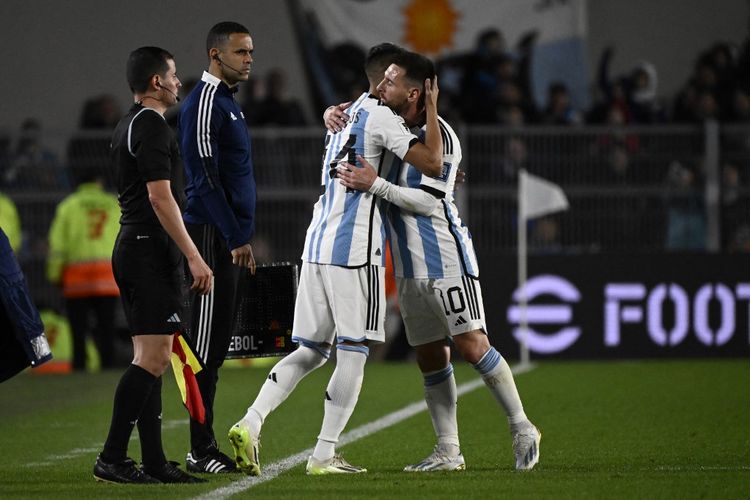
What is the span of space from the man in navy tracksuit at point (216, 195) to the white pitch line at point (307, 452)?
11.2 inches

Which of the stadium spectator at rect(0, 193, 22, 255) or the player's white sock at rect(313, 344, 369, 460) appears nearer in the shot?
the player's white sock at rect(313, 344, 369, 460)

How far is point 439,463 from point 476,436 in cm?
153

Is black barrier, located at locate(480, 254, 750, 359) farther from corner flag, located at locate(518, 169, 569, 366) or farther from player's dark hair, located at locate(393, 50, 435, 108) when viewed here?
player's dark hair, located at locate(393, 50, 435, 108)

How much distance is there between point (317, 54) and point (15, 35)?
168 inches

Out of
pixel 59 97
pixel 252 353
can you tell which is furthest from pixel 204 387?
pixel 59 97

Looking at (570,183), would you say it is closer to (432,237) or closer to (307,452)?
(307,452)

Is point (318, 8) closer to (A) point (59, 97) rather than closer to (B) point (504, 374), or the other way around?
(A) point (59, 97)

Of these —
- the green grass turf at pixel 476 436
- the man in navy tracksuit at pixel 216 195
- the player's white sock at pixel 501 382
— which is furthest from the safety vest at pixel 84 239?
the player's white sock at pixel 501 382

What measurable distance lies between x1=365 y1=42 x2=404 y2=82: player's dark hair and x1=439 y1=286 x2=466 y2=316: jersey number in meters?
1.02

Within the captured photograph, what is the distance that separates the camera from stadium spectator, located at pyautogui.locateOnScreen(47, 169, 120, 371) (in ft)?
50.1

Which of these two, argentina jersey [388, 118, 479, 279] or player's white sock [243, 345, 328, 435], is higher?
argentina jersey [388, 118, 479, 279]

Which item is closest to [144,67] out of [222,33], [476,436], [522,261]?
[222,33]

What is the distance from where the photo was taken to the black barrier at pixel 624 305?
15.5 m

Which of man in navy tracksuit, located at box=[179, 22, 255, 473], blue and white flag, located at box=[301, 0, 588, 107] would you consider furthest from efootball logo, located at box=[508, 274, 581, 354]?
man in navy tracksuit, located at box=[179, 22, 255, 473]
